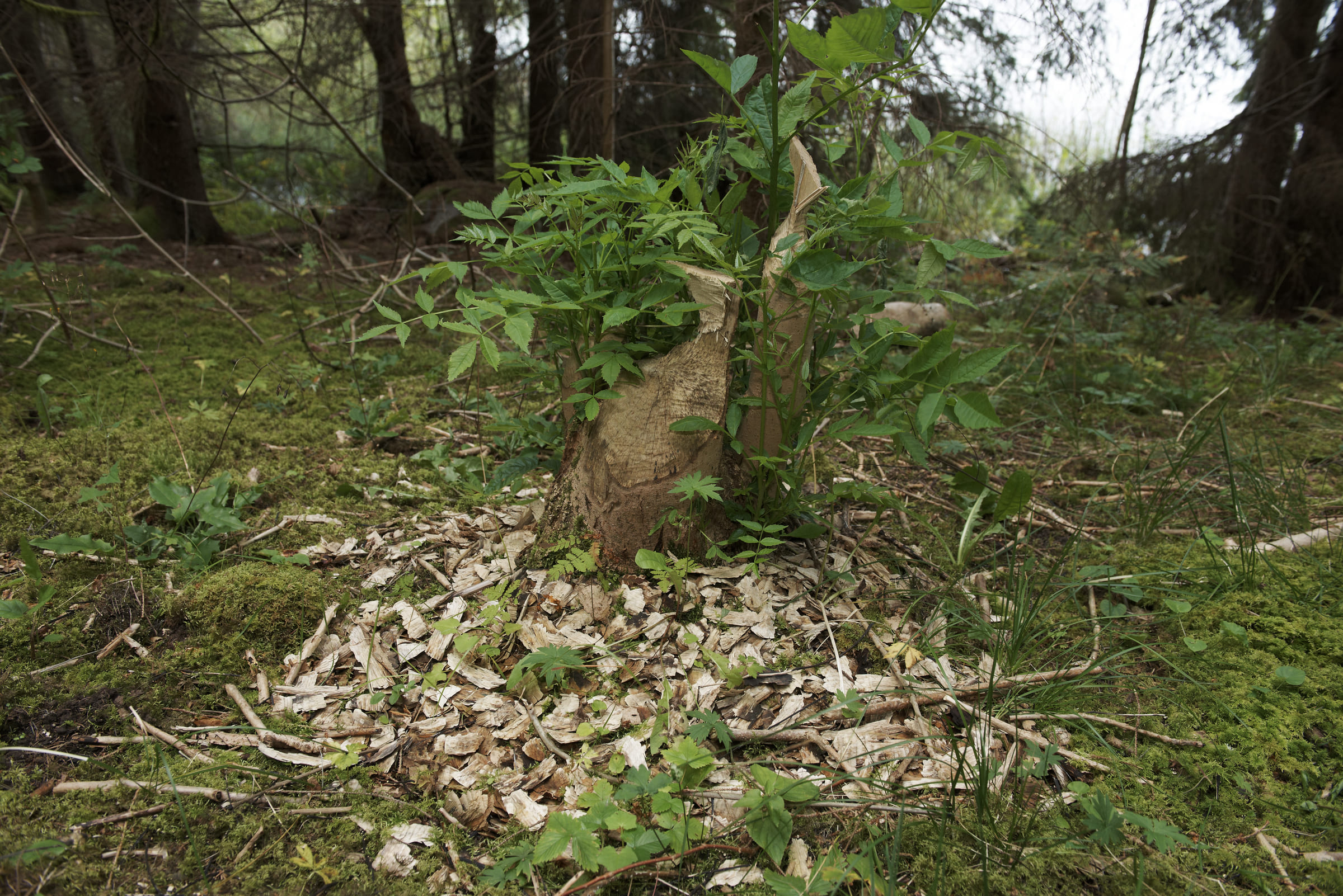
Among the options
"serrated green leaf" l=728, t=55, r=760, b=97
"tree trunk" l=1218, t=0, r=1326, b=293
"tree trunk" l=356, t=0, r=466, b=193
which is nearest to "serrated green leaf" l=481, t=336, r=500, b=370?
"serrated green leaf" l=728, t=55, r=760, b=97

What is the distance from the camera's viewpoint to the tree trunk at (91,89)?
5199 millimetres

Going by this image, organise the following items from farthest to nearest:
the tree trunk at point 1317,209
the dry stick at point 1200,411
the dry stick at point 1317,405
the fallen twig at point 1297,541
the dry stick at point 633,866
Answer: the tree trunk at point 1317,209, the dry stick at point 1317,405, the dry stick at point 1200,411, the fallen twig at point 1297,541, the dry stick at point 633,866

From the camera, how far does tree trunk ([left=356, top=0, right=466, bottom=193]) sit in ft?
17.8

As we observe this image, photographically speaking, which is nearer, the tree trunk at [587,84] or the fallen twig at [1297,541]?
the fallen twig at [1297,541]

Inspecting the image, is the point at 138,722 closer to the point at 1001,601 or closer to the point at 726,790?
the point at 726,790

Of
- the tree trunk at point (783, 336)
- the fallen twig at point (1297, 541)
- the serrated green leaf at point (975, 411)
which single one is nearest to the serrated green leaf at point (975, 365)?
the serrated green leaf at point (975, 411)

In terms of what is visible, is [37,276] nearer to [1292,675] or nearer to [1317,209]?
[1292,675]

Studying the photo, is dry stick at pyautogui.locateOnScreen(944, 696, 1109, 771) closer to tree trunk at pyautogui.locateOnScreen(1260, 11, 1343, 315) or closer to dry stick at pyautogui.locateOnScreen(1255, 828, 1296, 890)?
dry stick at pyautogui.locateOnScreen(1255, 828, 1296, 890)

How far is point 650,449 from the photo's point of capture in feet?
6.15

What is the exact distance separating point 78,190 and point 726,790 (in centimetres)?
1025

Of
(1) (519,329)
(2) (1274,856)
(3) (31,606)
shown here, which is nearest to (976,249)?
(1) (519,329)

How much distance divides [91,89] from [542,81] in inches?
131

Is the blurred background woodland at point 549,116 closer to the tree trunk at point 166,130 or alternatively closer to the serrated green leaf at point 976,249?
the tree trunk at point 166,130

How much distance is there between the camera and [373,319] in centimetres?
444
